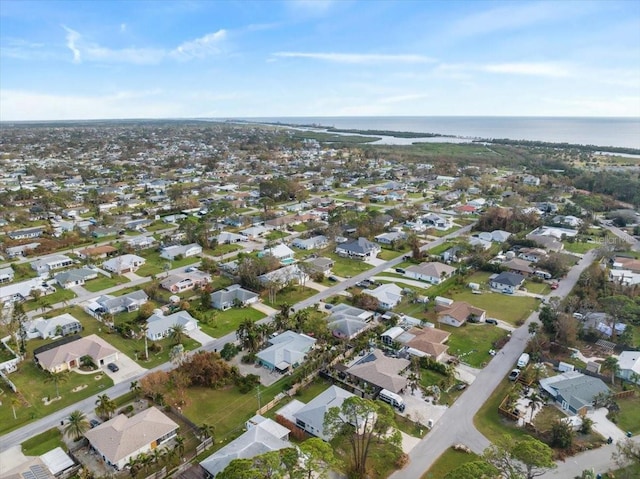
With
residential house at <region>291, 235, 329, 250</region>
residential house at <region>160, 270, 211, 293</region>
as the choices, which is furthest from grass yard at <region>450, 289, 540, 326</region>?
residential house at <region>160, 270, 211, 293</region>

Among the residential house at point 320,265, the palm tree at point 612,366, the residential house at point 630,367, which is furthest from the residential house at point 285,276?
the residential house at point 630,367

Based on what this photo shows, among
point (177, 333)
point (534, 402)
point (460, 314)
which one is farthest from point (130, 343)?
point (534, 402)

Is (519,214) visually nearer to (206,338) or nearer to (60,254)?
(206,338)

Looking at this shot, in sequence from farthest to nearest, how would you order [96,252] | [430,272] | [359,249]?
[359,249], [96,252], [430,272]

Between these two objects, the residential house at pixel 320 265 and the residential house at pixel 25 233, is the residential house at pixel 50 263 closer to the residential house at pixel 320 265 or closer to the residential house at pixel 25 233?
the residential house at pixel 25 233

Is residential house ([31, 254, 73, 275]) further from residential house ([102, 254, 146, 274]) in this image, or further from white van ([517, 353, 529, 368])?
white van ([517, 353, 529, 368])

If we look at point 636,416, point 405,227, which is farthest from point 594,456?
point 405,227

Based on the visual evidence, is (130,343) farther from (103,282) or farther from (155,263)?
(155,263)
